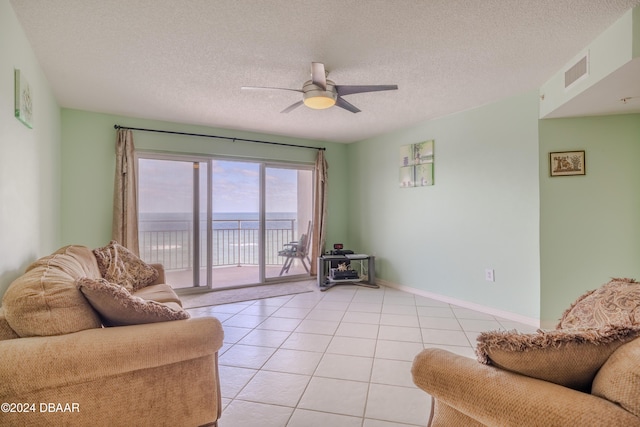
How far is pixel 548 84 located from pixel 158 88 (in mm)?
3530

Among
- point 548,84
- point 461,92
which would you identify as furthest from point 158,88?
point 548,84

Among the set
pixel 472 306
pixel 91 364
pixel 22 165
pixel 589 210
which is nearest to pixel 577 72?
pixel 589 210

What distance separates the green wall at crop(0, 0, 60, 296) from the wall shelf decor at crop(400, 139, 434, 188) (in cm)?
385

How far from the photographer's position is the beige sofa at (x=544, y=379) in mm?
767

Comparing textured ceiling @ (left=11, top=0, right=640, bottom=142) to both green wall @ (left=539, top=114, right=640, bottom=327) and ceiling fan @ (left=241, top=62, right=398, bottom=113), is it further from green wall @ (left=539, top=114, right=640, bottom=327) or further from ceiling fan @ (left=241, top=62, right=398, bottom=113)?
green wall @ (left=539, top=114, right=640, bottom=327)

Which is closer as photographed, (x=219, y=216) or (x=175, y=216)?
(x=175, y=216)

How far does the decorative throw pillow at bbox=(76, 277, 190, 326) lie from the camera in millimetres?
1272

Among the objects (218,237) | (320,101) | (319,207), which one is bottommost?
(218,237)

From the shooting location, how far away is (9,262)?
1.70 metres

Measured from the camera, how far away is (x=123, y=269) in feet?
8.85

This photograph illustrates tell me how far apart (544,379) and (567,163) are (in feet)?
8.61

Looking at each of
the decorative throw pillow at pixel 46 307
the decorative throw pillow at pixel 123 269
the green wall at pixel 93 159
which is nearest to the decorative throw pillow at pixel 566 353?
the decorative throw pillow at pixel 46 307

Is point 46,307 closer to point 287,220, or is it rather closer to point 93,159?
point 93,159

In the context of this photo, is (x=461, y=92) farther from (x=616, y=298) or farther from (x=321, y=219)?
(x=321, y=219)
